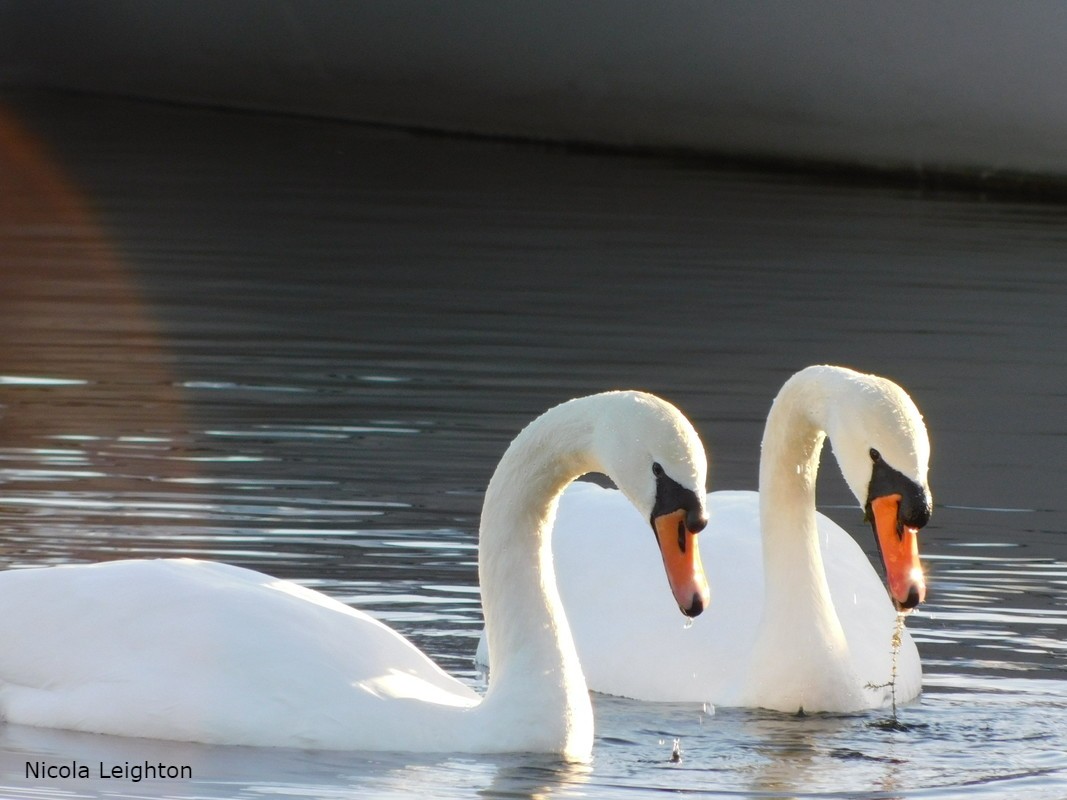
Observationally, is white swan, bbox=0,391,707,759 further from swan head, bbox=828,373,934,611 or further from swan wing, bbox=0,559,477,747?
swan head, bbox=828,373,934,611

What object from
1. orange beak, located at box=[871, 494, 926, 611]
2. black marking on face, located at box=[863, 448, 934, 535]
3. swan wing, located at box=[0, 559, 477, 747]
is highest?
black marking on face, located at box=[863, 448, 934, 535]

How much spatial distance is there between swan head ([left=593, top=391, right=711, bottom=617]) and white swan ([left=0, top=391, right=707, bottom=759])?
0.04 metres

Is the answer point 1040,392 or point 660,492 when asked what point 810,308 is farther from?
point 660,492

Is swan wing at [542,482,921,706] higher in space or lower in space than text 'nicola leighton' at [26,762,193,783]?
higher

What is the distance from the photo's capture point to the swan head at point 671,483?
625cm

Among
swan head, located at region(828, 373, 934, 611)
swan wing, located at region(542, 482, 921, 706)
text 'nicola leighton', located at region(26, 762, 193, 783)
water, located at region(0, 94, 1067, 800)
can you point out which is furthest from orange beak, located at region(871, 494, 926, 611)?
text 'nicola leighton', located at region(26, 762, 193, 783)

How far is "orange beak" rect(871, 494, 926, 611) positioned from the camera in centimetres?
682

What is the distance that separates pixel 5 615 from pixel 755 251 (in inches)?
665

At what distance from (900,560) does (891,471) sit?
11.9 inches

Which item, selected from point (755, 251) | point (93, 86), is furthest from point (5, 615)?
point (93, 86)

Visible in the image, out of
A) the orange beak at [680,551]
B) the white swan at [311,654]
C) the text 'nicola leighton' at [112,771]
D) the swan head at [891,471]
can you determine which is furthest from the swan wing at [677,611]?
the text 'nicola leighton' at [112,771]

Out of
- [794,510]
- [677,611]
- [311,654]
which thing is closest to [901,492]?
[794,510]

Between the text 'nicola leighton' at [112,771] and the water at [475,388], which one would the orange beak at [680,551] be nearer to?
the water at [475,388]

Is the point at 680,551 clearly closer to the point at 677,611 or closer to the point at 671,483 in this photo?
the point at 671,483
